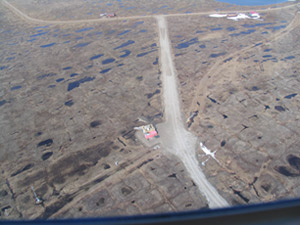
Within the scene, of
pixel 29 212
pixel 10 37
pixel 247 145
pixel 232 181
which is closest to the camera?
pixel 29 212

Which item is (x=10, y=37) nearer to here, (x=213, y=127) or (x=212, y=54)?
(x=212, y=54)

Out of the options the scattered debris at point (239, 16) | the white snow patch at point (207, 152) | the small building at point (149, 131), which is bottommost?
the white snow patch at point (207, 152)

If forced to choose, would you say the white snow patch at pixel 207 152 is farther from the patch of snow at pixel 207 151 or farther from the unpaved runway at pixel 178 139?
the unpaved runway at pixel 178 139

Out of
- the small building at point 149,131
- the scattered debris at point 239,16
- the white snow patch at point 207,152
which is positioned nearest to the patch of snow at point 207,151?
the white snow patch at point 207,152

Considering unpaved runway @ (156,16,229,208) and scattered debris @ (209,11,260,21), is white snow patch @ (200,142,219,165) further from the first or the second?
scattered debris @ (209,11,260,21)

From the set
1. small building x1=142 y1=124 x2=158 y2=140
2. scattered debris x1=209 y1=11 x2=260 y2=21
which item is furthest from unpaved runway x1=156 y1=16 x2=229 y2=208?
scattered debris x1=209 y1=11 x2=260 y2=21

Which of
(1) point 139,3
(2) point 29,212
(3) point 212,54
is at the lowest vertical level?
(2) point 29,212

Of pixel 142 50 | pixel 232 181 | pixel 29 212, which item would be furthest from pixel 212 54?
pixel 29 212

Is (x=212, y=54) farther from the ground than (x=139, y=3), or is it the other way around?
(x=139, y=3)
